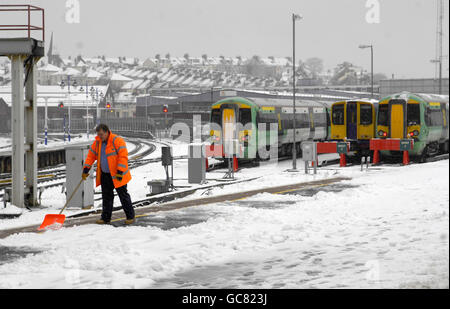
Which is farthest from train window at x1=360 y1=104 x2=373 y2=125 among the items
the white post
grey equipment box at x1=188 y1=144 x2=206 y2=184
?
the white post

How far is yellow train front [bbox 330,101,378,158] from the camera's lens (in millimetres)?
31000

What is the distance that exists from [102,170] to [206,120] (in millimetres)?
71224

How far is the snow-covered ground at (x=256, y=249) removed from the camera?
7.48 metres

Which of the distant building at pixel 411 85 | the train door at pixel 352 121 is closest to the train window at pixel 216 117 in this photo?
the train door at pixel 352 121

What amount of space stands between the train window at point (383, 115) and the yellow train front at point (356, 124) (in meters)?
0.70

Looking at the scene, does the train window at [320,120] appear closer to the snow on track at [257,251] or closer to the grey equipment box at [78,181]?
the snow on track at [257,251]

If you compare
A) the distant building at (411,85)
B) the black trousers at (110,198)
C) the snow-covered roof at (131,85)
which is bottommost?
the black trousers at (110,198)

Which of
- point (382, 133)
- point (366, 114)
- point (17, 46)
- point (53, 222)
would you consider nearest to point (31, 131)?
point (17, 46)

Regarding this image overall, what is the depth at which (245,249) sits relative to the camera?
9453 mm

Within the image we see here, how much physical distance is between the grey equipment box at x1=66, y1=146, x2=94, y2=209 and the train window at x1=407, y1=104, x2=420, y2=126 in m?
18.6

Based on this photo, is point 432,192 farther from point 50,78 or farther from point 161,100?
point 50,78

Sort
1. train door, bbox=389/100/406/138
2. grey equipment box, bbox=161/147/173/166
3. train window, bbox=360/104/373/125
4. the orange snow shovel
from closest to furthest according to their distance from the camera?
1. the orange snow shovel
2. grey equipment box, bbox=161/147/173/166
3. train door, bbox=389/100/406/138
4. train window, bbox=360/104/373/125

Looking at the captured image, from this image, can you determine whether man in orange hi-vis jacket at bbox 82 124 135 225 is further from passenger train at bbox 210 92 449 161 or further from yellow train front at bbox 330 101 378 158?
yellow train front at bbox 330 101 378 158

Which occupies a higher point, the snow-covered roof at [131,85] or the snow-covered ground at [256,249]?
the snow-covered roof at [131,85]
